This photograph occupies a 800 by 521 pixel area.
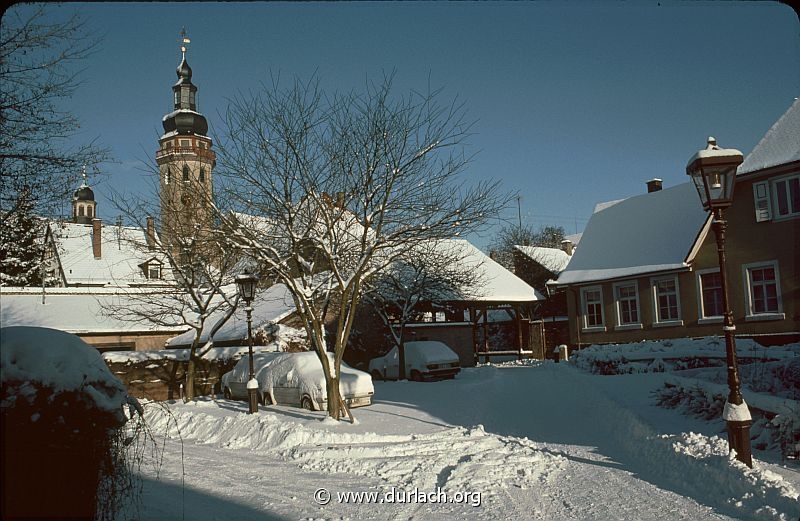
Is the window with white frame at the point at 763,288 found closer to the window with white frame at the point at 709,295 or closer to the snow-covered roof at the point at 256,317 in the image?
the window with white frame at the point at 709,295

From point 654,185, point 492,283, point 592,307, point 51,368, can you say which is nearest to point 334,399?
point 51,368

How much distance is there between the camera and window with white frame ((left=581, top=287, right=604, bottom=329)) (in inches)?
1142

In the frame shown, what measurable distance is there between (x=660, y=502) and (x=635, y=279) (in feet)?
70.5

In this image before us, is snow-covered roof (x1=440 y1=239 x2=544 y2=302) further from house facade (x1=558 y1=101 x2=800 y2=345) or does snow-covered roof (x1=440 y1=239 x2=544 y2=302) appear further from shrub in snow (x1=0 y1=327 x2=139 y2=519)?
shrub in snow (x1=0 y1=327 x2=139 y2=519)

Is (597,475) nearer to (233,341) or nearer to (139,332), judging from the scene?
(233,341)

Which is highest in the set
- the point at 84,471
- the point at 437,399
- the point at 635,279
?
the point at 635,279

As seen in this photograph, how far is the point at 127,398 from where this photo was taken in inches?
211

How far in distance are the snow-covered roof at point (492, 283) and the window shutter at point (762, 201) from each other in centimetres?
1289

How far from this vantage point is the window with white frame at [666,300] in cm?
2564

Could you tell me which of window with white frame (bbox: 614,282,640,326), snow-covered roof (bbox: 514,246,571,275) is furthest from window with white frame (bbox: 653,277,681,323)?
snow-covered roof (bbox: 514,246,571,275)

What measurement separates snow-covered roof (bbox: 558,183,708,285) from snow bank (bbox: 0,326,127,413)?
78.6 ft

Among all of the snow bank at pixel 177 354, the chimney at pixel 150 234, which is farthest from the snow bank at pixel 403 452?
the snow bank at pixel 177 354

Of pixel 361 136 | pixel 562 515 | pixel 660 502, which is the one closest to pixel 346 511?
pixel 562 515

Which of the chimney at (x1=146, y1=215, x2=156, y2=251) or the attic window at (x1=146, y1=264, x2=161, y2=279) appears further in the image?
the attic window at (x1=146, y1=264, x2=161, y2=279)
